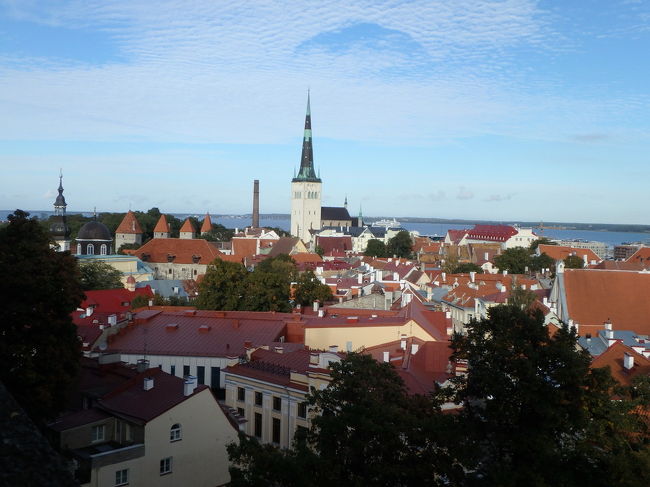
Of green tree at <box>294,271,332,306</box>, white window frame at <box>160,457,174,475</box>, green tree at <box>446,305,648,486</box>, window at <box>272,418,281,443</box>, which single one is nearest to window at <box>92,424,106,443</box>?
white window frame at <box>160,457,174,475</box>

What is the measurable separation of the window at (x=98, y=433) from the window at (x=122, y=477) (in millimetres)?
1287

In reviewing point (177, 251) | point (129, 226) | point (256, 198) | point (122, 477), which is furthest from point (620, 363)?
point (256, 198)

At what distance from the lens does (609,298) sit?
40469mm

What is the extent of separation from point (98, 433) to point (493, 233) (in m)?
136

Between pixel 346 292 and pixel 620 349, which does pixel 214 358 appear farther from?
pixel 346 292

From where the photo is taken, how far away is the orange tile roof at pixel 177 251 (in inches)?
3137

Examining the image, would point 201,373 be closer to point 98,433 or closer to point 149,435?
point 98,433

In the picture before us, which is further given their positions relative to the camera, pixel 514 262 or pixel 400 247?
pixel 400 247

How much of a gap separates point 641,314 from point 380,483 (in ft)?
107

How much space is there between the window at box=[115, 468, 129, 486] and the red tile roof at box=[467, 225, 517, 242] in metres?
129

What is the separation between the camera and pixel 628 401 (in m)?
13.1

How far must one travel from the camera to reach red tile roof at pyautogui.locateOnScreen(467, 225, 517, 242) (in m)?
143

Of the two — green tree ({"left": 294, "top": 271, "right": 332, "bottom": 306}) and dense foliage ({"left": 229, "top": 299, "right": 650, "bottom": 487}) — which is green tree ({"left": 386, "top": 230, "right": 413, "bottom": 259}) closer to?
green tree ({"left": 294, "top": 271, "right": 332, "bottom": 306})

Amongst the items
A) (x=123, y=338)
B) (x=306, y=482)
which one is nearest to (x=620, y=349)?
(x=306, y=482)
